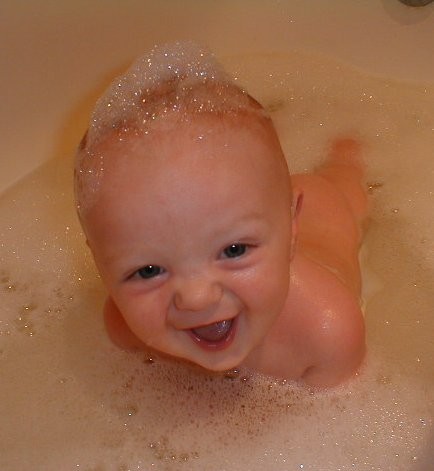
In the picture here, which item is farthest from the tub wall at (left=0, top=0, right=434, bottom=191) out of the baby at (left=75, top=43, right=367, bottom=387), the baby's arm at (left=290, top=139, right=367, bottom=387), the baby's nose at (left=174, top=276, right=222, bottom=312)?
the baby's nose at (left=174, top=276, right=222, bottom=312)

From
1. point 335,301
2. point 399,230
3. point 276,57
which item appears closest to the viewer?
point 335,301

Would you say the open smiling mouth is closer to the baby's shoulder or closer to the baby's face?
the baby's face

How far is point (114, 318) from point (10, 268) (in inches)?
11.1

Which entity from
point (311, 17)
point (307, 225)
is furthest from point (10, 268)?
point (311, 17)

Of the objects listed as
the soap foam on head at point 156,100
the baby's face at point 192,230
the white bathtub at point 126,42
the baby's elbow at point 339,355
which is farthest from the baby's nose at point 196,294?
the white bathtub at point 126,42

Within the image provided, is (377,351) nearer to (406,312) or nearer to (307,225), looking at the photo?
→ (406,312)

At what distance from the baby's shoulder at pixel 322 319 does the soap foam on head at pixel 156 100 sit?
0.83 ft

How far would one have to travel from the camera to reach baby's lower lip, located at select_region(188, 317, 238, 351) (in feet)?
3.11

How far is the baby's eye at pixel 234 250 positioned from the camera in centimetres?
87

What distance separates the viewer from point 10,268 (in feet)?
4.51

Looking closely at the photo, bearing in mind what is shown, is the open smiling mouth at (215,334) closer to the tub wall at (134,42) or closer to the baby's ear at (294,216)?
the baby's ear at (294,216)

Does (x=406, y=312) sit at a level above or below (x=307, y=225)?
below

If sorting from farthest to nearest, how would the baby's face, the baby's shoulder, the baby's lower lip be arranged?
the baby's shoulder
the baby's lower lip
the baby's face

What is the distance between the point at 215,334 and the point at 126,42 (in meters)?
0.74
